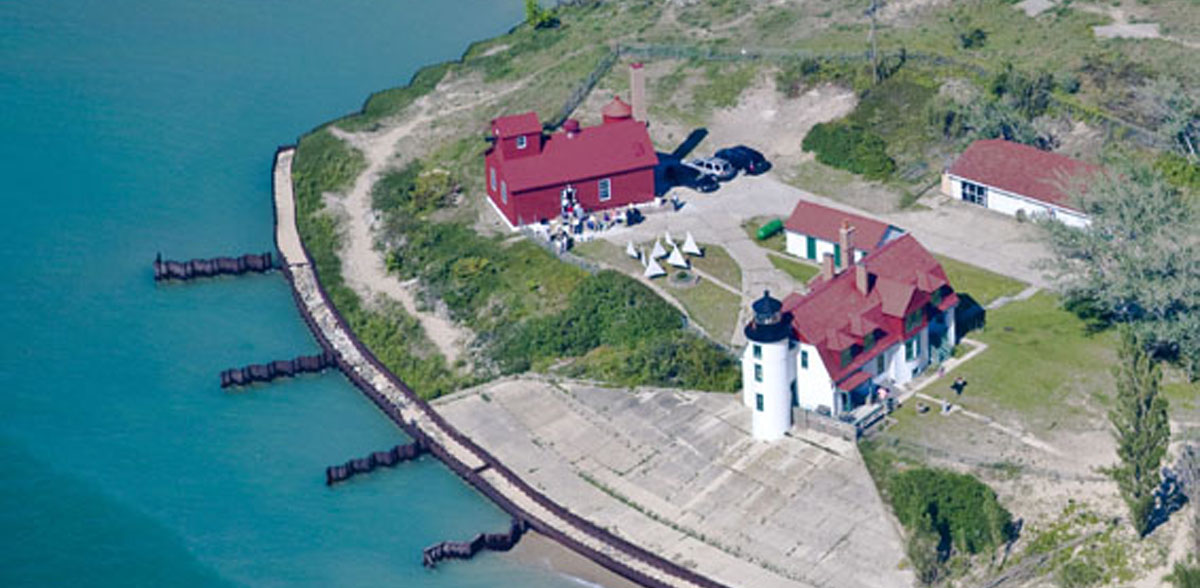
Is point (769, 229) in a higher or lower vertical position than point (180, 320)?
higher

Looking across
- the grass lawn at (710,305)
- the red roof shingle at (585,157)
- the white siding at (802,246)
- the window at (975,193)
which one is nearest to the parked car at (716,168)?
the red roof shingle at (585,157)

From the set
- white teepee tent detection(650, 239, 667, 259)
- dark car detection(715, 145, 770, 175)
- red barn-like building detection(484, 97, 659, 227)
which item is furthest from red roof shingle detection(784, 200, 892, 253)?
red barn-like building detection(484, 97, 659, 227)

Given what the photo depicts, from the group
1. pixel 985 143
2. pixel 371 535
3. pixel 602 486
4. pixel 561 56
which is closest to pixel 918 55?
pixel 985 143

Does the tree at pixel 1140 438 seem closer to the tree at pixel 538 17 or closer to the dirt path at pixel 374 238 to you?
the dirt path at pixel 374 238

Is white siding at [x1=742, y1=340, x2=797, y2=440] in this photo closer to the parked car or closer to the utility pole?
the parked car

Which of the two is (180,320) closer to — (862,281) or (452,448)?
(452,448)

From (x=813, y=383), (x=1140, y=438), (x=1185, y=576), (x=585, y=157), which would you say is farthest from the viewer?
(x=585, y=157)

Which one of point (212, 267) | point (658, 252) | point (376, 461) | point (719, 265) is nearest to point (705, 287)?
point (719, 265)
